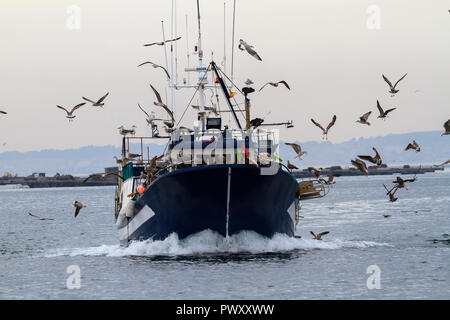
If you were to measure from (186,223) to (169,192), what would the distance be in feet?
4.89

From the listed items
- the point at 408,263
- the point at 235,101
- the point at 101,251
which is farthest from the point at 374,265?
the point at 101,251

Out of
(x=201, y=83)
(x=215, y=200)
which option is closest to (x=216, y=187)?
(x=215, y=200)

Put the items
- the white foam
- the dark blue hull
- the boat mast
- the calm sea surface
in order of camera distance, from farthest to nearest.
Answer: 1. the boat mast
2. the white foam
3. the dark blue hull
4. the calm sea surface

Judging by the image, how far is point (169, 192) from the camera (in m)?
33.4

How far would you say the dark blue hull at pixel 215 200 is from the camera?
32.7 m

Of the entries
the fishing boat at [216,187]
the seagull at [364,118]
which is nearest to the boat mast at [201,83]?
the fishing boat at [216,187]

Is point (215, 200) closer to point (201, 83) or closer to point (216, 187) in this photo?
point (216, 187)

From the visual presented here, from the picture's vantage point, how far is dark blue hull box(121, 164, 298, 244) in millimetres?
32688

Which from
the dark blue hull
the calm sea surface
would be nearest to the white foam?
the calm sea surface

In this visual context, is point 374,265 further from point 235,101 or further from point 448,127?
point 235,101

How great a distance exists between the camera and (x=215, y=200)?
32.8 meters

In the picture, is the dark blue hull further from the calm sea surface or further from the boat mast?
the boat mast

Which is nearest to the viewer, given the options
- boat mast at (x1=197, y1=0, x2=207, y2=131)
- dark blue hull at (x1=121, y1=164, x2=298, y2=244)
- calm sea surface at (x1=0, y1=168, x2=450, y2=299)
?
calm sea surface at (x1=0, y1=168, x2=450, y2=299)

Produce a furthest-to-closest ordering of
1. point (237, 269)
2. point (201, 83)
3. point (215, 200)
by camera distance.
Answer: point (201, 83) → point (215, 200) → point (237, 269)
